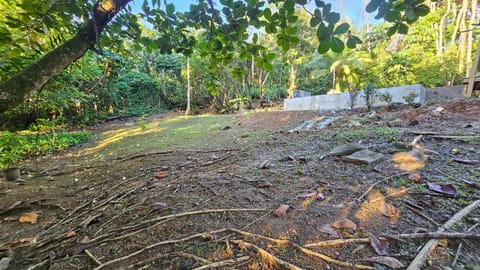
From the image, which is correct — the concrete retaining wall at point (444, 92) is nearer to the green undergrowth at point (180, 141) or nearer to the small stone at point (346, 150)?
the green undergrowth at point (180, 141)

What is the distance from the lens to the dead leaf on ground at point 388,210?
50.0 inches

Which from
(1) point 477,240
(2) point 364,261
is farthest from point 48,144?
(1) point 477,240

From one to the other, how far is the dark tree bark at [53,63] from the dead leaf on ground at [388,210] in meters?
2.02

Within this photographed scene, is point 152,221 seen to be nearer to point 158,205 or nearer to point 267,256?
point 158,205

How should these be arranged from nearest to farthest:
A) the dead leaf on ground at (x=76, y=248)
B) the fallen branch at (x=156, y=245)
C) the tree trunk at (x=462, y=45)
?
the fallen branch at (x=156, y=245) → the dead leaf on ground at (x=76, y=248) → the tree trunk at (x=462, y=45)

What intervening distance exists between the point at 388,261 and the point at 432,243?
264 mm

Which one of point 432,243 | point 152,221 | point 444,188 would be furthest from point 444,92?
point 152,221

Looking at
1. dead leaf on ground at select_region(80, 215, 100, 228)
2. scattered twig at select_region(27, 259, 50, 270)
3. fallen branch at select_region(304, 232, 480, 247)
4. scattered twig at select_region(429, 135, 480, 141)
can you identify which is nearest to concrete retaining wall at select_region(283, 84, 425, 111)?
scattered twig at select_region(429, 135, 480, 141)

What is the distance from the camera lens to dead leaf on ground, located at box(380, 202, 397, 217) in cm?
127

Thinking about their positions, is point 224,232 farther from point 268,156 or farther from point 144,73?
point 144,73

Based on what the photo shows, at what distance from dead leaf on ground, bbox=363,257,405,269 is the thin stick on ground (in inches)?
1.5

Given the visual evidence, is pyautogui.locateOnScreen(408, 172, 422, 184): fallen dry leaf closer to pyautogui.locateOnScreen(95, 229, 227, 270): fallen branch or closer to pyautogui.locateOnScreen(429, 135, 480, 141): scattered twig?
pyautogui.locateOnScreen(429, 135, 480, 141): scattered twig

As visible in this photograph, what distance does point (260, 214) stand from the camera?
4.65ft

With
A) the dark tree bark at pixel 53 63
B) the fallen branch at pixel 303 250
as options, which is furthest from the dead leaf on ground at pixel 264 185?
the dark tree bark at pixel 53 63
